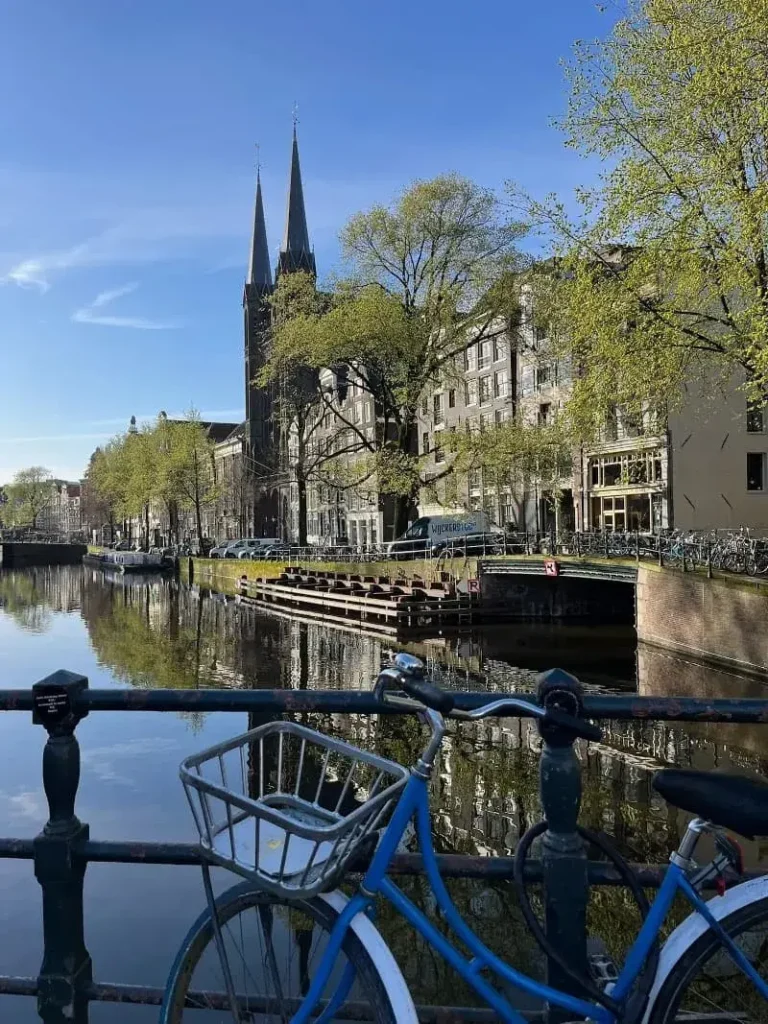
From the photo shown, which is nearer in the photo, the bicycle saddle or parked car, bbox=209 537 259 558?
the bicycle saddle

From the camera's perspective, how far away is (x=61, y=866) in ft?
8.45

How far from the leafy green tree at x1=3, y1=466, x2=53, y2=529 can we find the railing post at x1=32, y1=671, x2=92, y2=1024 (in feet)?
465

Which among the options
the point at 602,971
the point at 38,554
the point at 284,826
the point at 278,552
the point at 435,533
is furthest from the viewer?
the point at 38,554

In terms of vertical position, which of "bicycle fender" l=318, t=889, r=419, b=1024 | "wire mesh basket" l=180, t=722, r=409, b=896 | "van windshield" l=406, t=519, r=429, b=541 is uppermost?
"van windshield" l=406, t=519, r=429, b=541

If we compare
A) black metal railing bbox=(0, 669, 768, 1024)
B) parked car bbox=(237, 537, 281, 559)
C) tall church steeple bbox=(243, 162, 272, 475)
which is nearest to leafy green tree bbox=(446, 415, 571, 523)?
parked car bbox=(237, 537, 281, 559)

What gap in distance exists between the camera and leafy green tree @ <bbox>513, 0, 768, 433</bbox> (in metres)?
15.4

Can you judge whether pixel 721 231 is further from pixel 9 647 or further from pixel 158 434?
pixel 158 434

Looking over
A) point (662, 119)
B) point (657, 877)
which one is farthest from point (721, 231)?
point (657, 877)

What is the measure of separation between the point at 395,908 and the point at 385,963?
0.61ft

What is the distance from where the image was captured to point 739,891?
194 cm

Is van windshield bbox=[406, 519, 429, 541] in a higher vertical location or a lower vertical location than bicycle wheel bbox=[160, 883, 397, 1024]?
higher

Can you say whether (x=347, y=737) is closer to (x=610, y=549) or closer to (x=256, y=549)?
(x=610, y=549)

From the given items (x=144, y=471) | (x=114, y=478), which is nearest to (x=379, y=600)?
(x=144, y=471)

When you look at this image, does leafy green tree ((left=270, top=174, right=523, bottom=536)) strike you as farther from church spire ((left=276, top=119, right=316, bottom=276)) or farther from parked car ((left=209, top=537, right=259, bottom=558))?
church spire ((left=276, top=119, right=316, bottom=276))
